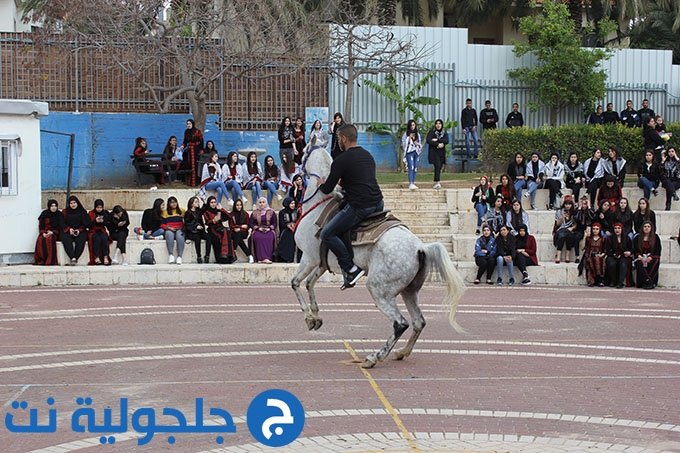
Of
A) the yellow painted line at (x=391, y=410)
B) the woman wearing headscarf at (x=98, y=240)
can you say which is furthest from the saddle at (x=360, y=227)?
the woman wearing headscarf at (x=98, y=240)

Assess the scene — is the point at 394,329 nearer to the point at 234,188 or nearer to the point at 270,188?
the point at 234,188

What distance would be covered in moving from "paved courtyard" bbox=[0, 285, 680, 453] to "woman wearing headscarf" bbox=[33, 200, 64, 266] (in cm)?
355

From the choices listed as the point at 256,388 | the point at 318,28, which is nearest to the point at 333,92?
the point at 318,28

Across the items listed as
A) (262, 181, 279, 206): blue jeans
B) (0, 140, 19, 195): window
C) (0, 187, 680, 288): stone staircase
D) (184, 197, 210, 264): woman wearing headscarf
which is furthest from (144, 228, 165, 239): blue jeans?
(262, 181, 279, 206): blue jeans

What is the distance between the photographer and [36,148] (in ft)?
70.8

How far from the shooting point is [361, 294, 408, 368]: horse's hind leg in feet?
36.1

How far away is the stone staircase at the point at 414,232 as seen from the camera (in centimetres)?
1984

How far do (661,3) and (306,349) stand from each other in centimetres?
3460

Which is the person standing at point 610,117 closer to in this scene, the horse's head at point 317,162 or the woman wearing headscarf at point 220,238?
the woman wearing headscarf at point 220,238

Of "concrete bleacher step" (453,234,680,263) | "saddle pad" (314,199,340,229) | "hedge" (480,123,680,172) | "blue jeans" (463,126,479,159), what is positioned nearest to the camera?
"saddle pad" (314,199,340,229)

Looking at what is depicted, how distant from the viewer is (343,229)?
11.5 m

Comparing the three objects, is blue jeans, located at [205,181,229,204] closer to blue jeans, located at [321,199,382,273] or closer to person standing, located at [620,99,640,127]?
blue jeans, located at [321,199,382,273]

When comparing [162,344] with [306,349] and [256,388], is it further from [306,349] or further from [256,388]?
[256,388]

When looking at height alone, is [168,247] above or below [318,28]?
below
